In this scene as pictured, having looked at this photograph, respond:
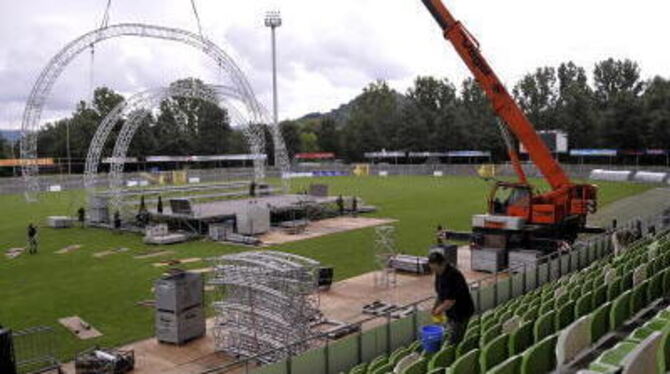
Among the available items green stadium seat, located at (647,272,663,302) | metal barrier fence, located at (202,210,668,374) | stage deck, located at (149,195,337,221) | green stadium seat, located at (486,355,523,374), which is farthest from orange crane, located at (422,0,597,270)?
green stadium seat, located at (486,355,523,374)

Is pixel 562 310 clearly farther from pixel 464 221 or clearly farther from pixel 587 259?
pixel 464 221

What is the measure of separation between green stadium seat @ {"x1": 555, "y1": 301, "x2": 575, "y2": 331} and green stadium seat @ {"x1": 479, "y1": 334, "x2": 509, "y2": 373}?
79.8 inches

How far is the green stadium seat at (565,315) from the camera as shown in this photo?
1142 centimetres

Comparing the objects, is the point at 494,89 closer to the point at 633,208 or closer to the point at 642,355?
the point at 642,355

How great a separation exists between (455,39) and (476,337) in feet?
63.5

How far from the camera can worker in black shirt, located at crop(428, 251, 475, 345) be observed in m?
10.5

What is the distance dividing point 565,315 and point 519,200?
54.2 ft

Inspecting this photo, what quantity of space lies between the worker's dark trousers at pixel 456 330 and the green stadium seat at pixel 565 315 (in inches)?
66.4

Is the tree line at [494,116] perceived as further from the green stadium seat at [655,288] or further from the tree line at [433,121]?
the green stadium seat at [655,288]

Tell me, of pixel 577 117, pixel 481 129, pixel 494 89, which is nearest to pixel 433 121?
pixel 481 129

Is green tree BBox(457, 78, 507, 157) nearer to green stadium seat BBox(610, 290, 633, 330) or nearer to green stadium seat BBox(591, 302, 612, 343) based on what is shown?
green stadium seat BBox(610, 290, 633, 330)

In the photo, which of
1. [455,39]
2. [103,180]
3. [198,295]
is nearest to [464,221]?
[455,39]

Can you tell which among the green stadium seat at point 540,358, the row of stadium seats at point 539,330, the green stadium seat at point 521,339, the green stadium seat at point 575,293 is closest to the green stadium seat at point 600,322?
the row of stadium seats at point 539,330

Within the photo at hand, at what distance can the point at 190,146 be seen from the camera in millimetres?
116938
